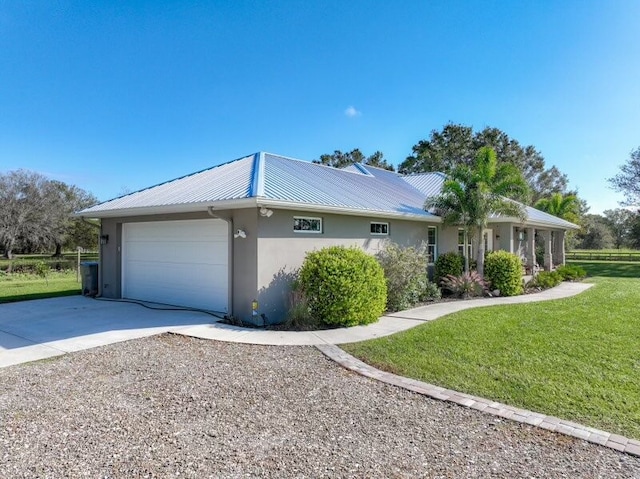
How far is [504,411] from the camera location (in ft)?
14.4

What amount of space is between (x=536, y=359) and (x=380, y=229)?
21.4 feet

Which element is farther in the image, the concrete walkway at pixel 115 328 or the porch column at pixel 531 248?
the porch column at pixel 531 248

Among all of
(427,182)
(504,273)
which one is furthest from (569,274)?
(427,182)

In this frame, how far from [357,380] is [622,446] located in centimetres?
284

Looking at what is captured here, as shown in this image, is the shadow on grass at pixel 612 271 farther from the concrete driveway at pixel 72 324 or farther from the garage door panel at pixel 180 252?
the concrete driveway at pixel 72 324

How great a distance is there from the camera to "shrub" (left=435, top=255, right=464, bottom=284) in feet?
44.8

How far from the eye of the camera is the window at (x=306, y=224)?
376 inches

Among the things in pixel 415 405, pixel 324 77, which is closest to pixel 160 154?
pixel 324 77

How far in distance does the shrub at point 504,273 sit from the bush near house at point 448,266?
0.94 m

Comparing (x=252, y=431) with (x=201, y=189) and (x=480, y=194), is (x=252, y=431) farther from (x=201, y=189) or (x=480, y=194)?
(x=480, y=194)

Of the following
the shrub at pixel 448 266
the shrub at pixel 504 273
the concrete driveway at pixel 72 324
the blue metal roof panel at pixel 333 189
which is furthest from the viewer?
the shrub at pixel 448 266

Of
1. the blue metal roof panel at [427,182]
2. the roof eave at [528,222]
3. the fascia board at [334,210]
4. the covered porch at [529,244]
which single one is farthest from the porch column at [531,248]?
the fascia board at [334,210]

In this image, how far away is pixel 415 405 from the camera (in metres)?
4.58

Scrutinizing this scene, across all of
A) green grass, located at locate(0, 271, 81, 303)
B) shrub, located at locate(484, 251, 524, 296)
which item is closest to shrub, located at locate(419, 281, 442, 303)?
shrub, located at locate(484, 251, 524, 296)
